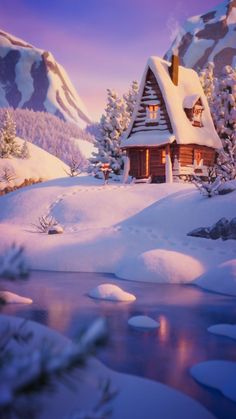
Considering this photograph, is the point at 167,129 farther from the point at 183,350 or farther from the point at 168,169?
the point at 183,350

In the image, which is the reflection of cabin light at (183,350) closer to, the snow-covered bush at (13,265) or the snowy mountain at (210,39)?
the snow-covered bush at (13,265)

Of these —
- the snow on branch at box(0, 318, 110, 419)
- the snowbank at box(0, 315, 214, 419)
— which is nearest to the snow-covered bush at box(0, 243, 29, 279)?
the snow on branch at box(0, 318, 110, 419)

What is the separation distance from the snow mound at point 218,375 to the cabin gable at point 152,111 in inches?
765

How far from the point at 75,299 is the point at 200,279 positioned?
12.3 feet

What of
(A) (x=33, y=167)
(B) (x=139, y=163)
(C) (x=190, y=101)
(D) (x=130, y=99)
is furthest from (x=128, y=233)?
(A) (x=33, y=167)

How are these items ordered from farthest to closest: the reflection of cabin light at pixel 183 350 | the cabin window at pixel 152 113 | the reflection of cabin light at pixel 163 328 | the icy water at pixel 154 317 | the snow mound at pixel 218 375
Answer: the cabin window at pixel 152 113 → the reflection of cabin light at pixel 163 328 → the reflection of cabin light at pixel 183 350 → the icy water at pixel 154 317 → the snow mound at pixel 218 375

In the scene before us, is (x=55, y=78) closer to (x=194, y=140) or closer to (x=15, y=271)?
(x=194, y=140)

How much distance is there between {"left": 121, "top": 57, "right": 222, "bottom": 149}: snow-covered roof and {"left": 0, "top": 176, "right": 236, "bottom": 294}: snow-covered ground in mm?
2813

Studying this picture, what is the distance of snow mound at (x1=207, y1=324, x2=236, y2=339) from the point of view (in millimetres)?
6863

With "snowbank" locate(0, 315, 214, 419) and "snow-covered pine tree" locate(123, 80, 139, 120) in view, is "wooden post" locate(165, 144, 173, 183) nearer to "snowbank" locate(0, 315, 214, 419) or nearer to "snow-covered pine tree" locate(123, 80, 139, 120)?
"snow-covered pine tree" locate(123, 80, 139, 120)

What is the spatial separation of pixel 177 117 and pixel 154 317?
17.4 m

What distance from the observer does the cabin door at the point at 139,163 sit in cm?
2495

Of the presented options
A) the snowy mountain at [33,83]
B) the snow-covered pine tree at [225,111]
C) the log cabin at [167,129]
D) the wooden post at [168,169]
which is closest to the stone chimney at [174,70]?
the log cabin at [167,129]

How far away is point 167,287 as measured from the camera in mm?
10719
